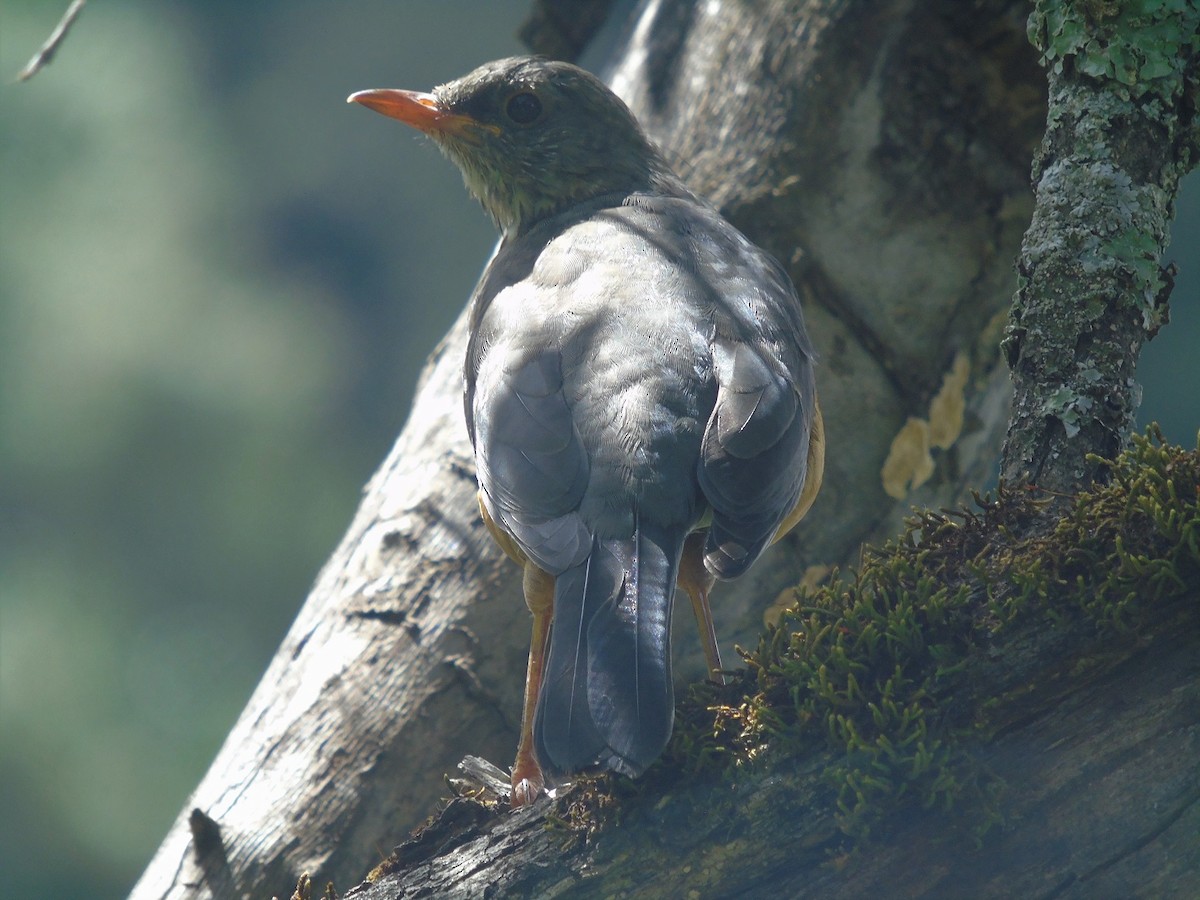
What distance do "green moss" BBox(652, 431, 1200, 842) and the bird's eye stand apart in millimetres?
2767

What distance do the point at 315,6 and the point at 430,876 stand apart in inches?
727

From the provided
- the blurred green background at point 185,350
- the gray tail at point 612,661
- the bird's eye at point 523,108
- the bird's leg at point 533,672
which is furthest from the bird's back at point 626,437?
the blurred green background at point 185,350

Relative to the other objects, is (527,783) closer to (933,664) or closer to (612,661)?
(612,661)

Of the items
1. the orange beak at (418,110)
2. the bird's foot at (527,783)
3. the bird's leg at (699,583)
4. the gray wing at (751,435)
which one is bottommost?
the bird's foot at (527,783)

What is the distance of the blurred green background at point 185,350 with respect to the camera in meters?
12.4

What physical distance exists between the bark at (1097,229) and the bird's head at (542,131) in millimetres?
1900

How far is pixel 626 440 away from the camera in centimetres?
332

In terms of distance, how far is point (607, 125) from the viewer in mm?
5004

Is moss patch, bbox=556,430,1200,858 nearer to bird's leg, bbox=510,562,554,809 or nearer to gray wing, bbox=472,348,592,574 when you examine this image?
gray wing, bbox=472,348,592,574

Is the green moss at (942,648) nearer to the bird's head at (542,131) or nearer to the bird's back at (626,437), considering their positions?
the bird's back at (626,437)

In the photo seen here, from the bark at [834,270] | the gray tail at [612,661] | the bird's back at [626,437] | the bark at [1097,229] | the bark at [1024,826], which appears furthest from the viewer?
the bark at [834,270]

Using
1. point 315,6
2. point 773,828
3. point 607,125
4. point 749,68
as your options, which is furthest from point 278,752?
point 315,6

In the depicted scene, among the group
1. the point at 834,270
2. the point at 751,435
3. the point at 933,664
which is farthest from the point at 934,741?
the point at 834,270

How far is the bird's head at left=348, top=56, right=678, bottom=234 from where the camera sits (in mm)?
4953
